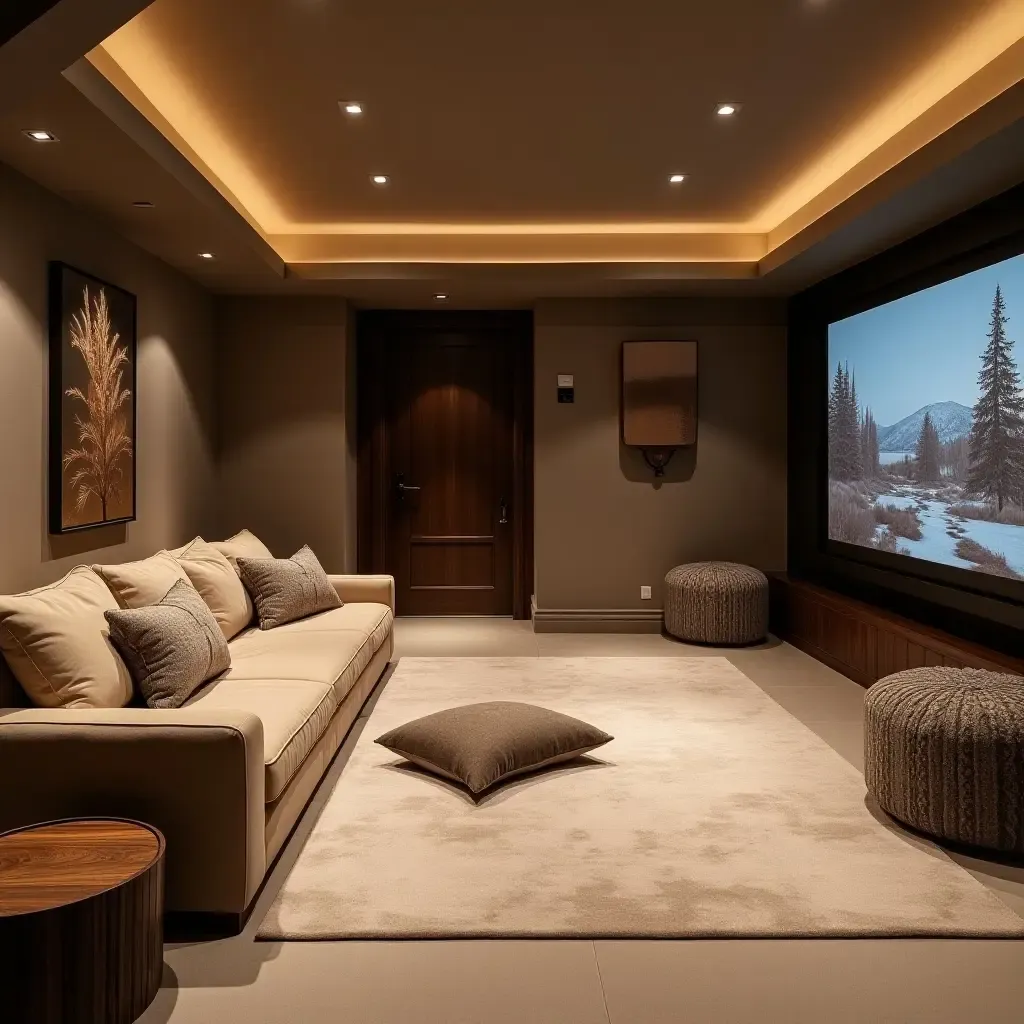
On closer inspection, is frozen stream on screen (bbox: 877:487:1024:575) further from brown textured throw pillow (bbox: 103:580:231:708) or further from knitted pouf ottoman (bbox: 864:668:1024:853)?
brown textured throw pillow (bbox: 103:580:231:708)

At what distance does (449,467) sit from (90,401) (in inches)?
136

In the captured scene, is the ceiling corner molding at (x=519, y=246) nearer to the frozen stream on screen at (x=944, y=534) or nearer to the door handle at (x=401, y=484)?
the door handle at (x=401, y=484)

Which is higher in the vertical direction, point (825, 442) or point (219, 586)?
point (825, 442)

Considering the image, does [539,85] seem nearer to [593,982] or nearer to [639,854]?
[639,854]

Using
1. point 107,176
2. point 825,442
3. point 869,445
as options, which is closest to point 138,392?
point 107,176

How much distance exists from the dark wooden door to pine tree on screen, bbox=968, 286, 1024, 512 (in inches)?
146

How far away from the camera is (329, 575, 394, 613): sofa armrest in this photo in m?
5.36

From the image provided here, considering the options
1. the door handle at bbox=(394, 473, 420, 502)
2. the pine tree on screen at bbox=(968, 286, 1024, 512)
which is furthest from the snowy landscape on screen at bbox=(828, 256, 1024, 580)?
the door handle at bbox=(394, 473, 420, 502)

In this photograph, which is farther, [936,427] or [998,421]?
[936,427]

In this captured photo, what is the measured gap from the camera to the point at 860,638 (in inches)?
196

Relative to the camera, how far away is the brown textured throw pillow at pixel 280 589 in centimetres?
461

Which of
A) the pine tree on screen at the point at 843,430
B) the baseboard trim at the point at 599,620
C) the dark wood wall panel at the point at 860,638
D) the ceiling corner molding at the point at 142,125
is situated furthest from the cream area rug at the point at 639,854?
the ceiling corner molding at the point at 142,125

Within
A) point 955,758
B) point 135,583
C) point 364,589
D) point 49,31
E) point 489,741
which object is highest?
point 49,31

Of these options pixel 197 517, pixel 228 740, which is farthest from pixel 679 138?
pixel 197 517
